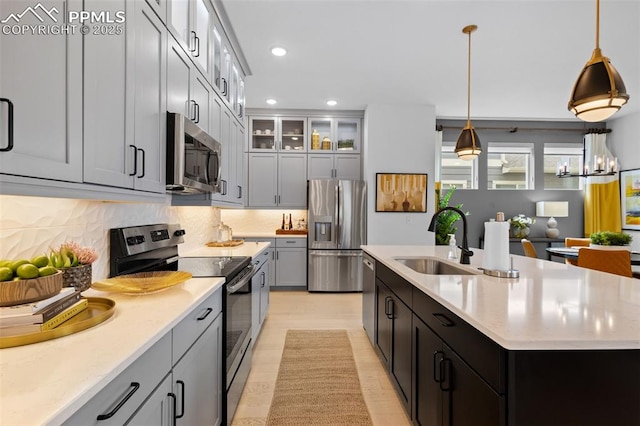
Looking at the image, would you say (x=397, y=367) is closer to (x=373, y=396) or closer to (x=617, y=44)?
(x=373, y=396)

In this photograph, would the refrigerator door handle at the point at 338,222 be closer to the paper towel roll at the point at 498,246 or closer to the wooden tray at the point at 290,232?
the wooden tray at the point at 290,232

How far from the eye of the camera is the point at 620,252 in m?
2.94

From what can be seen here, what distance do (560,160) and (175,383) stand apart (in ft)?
23.1

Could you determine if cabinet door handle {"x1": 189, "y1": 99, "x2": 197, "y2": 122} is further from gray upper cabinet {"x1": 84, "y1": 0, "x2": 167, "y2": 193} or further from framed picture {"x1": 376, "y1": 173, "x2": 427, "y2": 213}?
framed picture {"x1": 376, "y1": 173, "x2": 427, "y2": 213}

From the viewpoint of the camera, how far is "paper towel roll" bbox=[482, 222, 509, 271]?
1.72 m

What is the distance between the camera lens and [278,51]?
10.9 feet

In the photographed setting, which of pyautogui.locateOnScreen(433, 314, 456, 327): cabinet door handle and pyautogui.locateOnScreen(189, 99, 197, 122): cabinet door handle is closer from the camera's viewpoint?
pyautogui.locateOnScreen(433, 314, 456, 327): cabinet door handle

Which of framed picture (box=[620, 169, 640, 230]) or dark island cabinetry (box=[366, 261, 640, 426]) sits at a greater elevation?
framed picture (box=[620, 169, 640, 230])

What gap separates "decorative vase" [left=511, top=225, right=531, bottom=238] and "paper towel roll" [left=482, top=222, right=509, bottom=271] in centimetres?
441

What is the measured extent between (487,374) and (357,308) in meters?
3.29

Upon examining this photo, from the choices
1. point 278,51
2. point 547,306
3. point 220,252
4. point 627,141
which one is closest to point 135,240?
point 220,252

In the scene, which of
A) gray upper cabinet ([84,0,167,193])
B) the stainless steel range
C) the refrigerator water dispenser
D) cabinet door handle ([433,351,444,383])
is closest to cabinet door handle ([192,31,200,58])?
gray upper cabinet ([84,0,167,193])

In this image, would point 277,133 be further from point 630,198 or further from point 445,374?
point 630,198

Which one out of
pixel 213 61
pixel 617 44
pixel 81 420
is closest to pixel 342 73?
pixel 213 61
